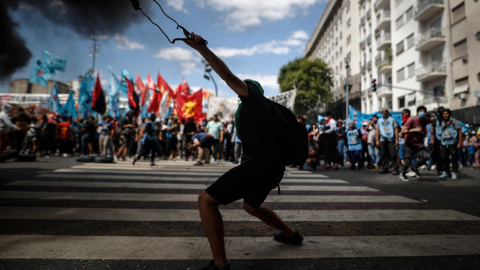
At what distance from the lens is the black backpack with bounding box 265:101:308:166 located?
7.77 feet

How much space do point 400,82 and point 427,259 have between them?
3472 centimetres

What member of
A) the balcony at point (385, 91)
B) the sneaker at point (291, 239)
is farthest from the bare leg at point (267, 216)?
the balcony at point (385, 91)

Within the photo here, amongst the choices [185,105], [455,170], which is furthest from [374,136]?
[185,105]

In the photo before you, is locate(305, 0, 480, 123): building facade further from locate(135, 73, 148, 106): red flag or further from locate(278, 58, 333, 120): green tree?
locate(135, 73, 148, 106): red flag

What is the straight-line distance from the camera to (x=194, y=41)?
7.10 ft

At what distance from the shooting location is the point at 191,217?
3.92m

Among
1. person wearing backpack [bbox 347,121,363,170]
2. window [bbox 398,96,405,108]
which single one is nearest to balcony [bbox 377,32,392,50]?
window [bbox 398,96,405,108]

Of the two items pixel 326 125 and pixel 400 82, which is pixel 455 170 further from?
pixel 400 82

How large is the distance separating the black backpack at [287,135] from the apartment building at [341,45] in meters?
38.3

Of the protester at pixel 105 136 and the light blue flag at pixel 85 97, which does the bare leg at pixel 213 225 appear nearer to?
the protester at pixel 105 136

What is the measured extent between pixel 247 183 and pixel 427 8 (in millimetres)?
30914

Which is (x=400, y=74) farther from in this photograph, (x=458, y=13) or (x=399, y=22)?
(x=458, y=13)

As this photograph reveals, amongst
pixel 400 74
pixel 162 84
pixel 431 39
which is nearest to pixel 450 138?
pixel 162 84

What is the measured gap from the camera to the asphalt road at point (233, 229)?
8.26 feet
